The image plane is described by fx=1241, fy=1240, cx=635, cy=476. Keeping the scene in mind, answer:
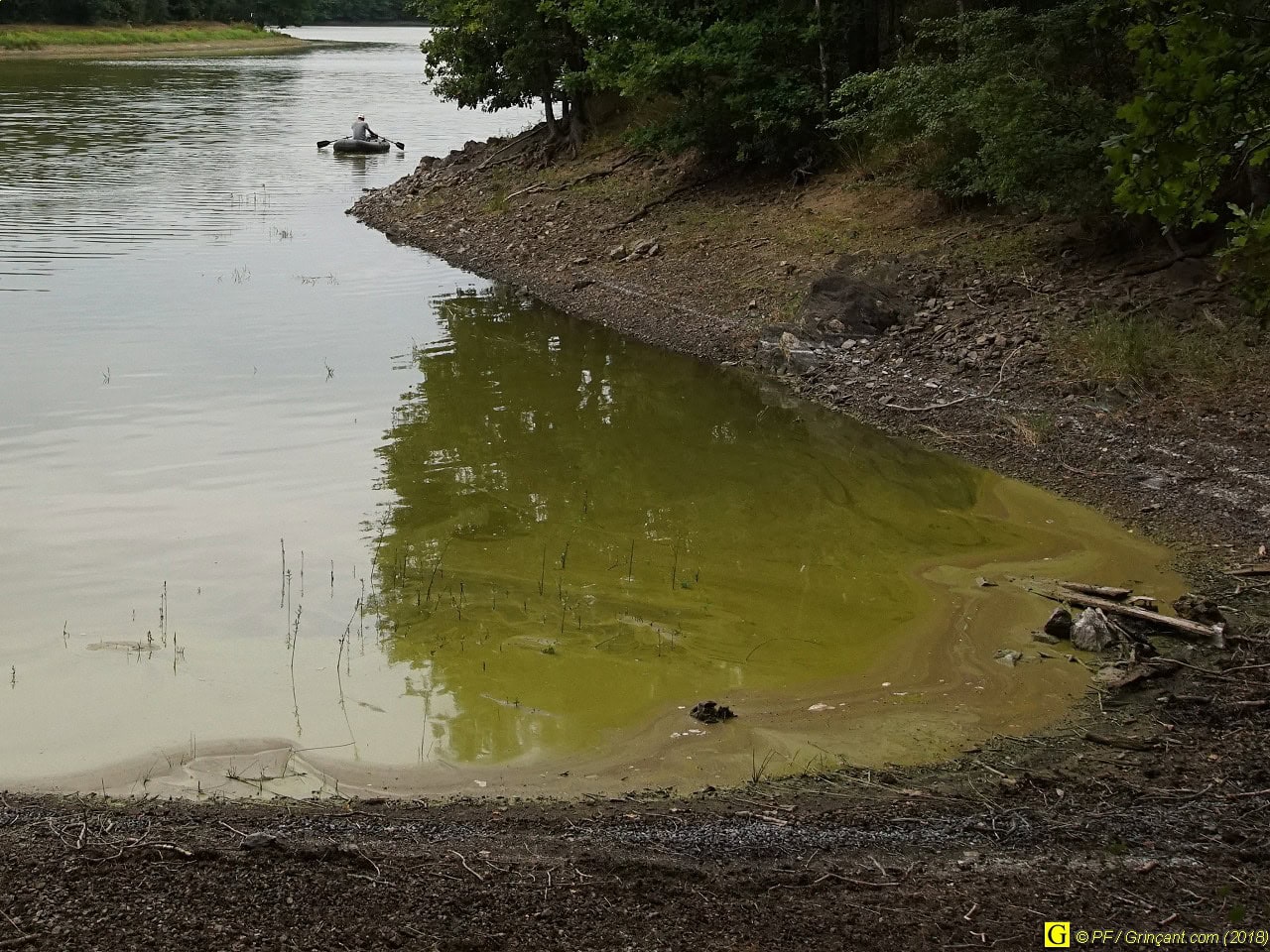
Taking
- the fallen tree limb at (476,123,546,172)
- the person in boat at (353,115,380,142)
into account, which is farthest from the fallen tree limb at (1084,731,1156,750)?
the person in boat at (353,115,380,142)

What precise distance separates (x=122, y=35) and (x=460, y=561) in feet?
256

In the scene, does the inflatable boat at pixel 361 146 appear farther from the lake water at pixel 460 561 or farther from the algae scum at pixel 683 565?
the algae scum at pixel 683 565

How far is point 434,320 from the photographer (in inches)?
698

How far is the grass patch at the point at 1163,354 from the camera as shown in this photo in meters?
11.5

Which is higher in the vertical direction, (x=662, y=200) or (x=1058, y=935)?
(x=662, y=200)

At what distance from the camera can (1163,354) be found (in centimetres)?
1195

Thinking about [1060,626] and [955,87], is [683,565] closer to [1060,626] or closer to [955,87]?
[1060,626]

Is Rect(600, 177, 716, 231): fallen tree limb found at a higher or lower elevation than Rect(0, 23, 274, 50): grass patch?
lower

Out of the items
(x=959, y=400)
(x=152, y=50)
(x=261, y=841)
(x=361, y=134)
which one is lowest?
(x=261, y=841)

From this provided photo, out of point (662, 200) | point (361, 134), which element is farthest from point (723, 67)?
point (361, 134)

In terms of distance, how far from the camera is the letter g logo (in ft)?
15.2

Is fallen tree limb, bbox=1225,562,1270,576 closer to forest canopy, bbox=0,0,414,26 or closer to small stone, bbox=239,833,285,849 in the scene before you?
small stone, bbox=239,833,285,849

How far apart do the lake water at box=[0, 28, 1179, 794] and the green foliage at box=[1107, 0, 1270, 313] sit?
119 inches

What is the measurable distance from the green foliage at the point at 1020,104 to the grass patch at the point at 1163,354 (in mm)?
1631
